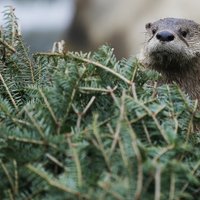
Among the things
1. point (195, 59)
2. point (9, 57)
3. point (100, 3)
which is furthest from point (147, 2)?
point (9, 57)

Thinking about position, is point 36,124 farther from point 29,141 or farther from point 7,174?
→ point 7,174

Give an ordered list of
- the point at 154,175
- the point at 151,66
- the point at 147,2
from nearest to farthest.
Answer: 1. the point at 154,175
2. the point at 151,66
3. the point at 147,2

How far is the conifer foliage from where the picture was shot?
2.15 metres

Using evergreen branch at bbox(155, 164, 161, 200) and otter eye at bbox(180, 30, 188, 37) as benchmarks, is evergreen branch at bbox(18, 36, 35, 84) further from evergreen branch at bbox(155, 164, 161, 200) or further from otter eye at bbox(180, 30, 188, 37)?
otter eye at bbox(180, 30, 188, 37)

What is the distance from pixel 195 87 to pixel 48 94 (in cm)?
202

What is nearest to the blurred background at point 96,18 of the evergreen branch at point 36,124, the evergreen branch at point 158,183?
the evergreen branch at point 36,124

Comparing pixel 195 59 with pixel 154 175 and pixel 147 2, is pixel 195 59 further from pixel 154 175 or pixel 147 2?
pixel 147 2

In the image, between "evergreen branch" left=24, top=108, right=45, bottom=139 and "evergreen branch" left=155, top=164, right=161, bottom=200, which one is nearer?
Answer: "evergreen branch" left=155, top=164, right=161, bottom=200

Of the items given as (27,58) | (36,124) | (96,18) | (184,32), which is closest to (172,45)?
(184,32)

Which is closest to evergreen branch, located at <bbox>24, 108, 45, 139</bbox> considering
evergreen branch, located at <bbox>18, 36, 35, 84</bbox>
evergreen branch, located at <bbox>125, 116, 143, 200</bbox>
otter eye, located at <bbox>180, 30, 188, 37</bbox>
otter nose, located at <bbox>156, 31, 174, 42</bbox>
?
evergreen branch, located at <bbox>125, 116, 143, 200</bbox>

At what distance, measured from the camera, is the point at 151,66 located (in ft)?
14.6

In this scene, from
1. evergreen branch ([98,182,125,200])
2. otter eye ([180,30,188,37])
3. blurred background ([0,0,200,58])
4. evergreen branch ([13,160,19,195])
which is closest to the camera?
evergreen branch ([98,182,125,200])

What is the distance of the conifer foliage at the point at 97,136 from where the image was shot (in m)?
2.15

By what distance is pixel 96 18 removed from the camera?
35.1 feet
